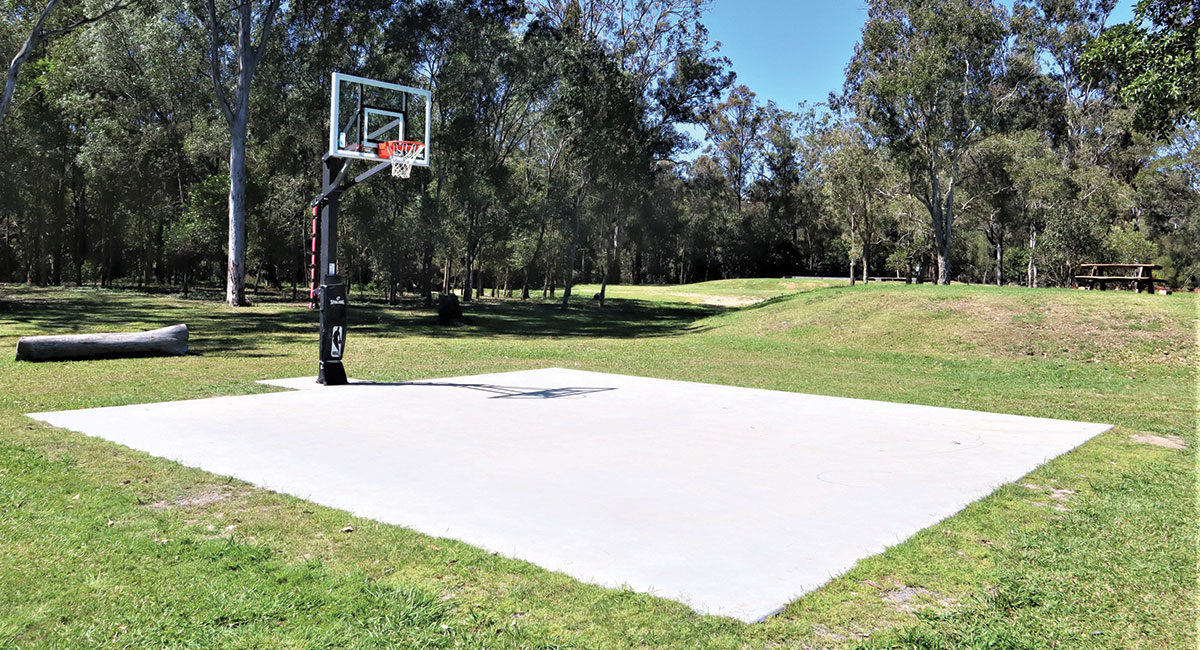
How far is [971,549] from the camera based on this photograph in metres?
4.15

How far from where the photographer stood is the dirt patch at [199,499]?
4613 millimetres

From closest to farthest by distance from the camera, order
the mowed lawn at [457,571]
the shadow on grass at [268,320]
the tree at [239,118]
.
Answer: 1. the mowed lawn at [457,571]
2. the shadow on grass at [268,320]
3. the tree at [239,118]

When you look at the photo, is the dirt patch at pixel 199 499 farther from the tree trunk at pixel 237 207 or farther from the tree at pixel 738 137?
the tree at pixel 738 137

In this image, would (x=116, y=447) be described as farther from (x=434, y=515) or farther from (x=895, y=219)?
(x=895, y=219)

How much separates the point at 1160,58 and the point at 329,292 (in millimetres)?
14987

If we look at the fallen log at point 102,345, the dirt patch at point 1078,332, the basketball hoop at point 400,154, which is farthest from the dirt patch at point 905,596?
the dirt patch at point 1078,332

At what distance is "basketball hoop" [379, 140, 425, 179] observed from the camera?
11023mm

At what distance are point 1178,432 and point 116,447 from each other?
10054 mm

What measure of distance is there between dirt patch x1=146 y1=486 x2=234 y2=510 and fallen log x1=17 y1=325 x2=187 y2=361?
29.5 ft

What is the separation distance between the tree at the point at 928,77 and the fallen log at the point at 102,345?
1031 inches

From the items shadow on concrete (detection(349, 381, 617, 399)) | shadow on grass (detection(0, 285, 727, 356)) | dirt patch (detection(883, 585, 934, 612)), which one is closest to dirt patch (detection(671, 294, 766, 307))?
shadow on grass (detection(0, 285, 727, 356))

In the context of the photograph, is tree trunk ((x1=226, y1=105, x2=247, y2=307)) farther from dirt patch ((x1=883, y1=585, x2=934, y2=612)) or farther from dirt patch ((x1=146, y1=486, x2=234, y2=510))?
dirt patch ((x1=883, y1=585, x2=934, y2=612))

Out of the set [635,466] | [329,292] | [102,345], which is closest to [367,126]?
[329,292]

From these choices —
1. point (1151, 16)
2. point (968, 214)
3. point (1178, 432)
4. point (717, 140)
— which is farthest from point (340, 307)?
point (717, 140)
